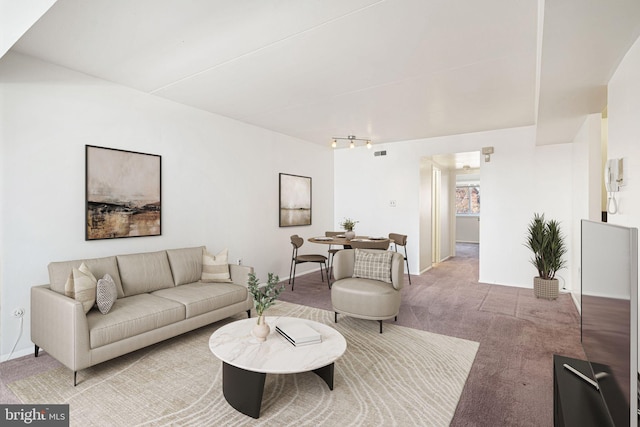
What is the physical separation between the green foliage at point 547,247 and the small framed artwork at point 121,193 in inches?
209

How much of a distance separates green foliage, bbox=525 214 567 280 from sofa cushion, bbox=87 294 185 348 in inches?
194

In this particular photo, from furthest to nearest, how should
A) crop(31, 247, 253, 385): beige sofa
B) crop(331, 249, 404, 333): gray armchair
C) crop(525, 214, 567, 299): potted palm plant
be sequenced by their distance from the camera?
crop(525, 214, 567, 299): potted palm plant < crop(331, 249, 404, 333): gray armchair < crop(31, 247, 253, 385): beige sofa

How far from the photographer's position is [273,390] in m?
2.38

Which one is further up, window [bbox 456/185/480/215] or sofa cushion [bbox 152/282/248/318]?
window [bbox 456/185/480/215]

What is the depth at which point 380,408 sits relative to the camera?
7.08 ft

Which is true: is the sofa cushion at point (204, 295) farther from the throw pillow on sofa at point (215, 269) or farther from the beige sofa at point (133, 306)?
the throw pillow on sofa at point (215, 269)

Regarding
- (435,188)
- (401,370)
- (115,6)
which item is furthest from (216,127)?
(435,188)

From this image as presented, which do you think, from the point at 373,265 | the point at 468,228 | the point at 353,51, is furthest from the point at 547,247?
the point at 468,228

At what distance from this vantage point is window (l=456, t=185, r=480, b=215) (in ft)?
40.1

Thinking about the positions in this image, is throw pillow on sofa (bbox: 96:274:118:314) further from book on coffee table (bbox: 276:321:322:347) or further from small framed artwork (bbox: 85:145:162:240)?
book on coffee table (bbox: 276:321:322:347)

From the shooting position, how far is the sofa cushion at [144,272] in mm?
3324

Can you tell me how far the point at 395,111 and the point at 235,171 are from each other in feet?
8.29

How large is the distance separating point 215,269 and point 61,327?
162 centimetres

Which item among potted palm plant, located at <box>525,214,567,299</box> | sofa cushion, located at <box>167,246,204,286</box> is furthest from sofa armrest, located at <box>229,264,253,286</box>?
potted palm plant, located at <box>525,214,567,299</box>
